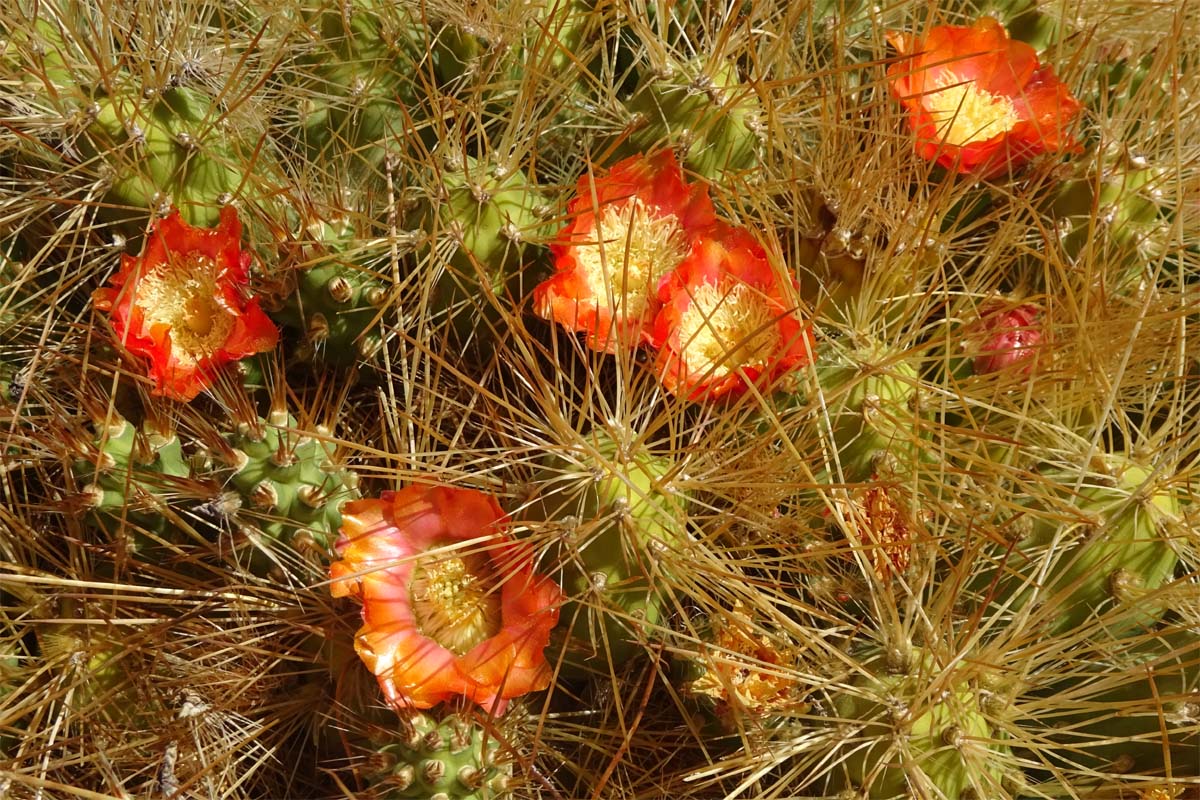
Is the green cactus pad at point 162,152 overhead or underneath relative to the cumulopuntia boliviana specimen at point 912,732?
overhead

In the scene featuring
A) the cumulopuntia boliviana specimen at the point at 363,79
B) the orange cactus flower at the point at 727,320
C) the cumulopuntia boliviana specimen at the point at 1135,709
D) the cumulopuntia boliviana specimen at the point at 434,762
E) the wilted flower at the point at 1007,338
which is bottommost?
the cumulopuntia boliviana specimen at the point at 1135,709

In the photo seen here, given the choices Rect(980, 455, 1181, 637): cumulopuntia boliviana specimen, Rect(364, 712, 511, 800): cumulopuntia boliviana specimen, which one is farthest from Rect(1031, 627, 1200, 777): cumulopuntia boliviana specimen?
Rect(364, 712, 511, 800): cumulopuntia boliviana specimen

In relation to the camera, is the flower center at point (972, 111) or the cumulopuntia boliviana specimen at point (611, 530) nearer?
the cumulopuntia boliviana specimen at point (611, 530)

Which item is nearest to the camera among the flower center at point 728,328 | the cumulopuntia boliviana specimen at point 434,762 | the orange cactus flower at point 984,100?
the cumulopuntia boliviana specimen at point 434,762

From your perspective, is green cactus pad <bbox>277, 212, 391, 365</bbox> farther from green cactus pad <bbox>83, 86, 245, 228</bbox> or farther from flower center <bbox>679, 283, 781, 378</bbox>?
flower center <bbox>679, 283, 781, 378</bbox>

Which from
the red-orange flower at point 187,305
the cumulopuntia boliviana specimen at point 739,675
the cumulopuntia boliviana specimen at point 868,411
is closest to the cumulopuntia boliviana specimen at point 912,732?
the cumulopuntia boliviana specimen at point 739,675

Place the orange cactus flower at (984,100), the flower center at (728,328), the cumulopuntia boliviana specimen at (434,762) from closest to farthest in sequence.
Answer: the cumulopuntia boliviana specimen at (434,762)
the flower center at (728,328)
the orange cactus flower at (984,100)

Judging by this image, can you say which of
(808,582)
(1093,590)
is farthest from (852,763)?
(1093,590)

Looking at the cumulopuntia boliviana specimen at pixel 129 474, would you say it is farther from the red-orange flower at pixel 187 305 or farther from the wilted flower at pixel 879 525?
the wilted flower at pixel 879 525
